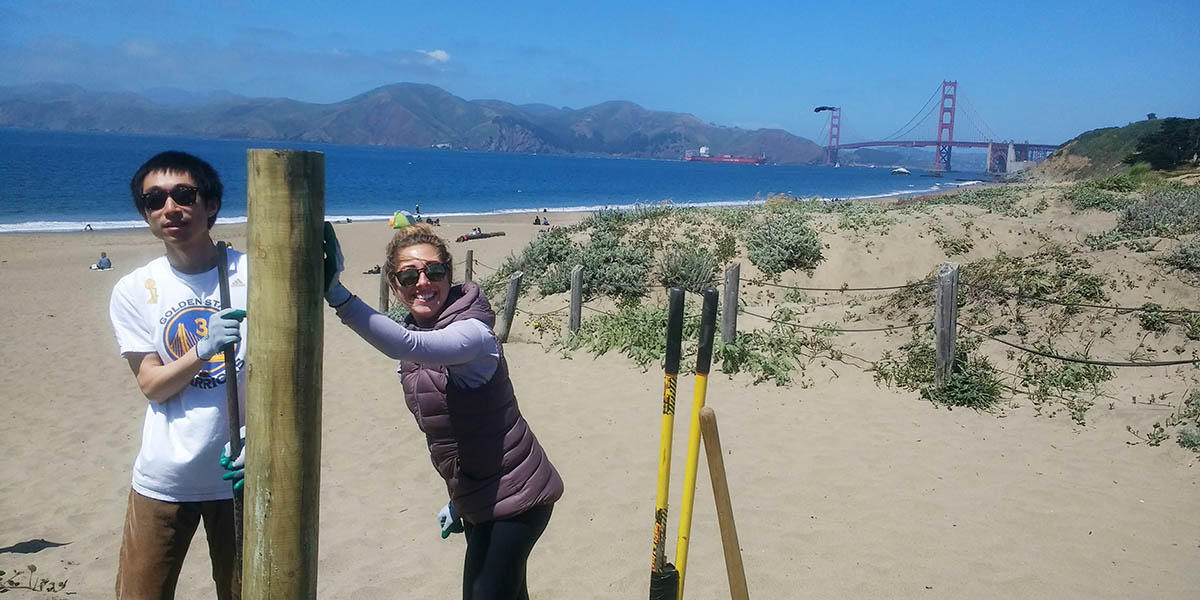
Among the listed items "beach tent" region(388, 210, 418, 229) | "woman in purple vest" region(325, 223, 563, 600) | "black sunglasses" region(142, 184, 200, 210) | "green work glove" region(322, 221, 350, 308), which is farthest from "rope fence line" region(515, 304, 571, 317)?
"green work glove" region(322, 221, 350, 308)

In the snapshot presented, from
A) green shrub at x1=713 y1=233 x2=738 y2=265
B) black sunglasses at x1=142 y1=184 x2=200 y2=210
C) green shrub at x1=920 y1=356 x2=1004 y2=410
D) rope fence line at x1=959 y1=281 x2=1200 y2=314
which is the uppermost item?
black sunglasses at x1=142 y1=184 x2=200 y2=210

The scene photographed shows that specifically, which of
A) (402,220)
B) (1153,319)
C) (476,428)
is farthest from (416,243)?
(1153,319)

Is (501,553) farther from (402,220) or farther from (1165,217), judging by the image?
(1165,217)

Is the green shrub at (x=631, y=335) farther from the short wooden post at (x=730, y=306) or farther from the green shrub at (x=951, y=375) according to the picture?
the green shrub at (x=951, y=375)

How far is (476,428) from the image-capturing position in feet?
8.39

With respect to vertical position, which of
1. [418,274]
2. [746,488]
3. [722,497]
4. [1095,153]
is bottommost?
[746,488]

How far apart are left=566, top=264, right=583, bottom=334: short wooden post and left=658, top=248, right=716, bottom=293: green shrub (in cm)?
242

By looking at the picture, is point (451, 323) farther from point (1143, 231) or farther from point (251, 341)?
point (1143, 231)

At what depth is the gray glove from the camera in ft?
6.79

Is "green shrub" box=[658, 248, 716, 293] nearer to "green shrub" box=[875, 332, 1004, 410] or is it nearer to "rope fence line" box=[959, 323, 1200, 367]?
"green shrub" box=[875, 332, 1004, 410]

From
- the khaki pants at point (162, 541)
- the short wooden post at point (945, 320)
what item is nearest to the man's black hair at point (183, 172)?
the khaki pants at point (162, 541)

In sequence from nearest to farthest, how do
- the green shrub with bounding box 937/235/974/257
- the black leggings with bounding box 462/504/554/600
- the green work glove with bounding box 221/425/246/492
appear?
the green work glove with bounding box 221/425/246/492, the black leggings with bounding box 462/504/554/600, the green shrub with bounding box 937/235/974/257

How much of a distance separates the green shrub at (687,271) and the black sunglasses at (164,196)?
9976 mm

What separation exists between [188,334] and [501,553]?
1223mm
